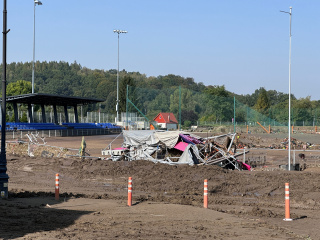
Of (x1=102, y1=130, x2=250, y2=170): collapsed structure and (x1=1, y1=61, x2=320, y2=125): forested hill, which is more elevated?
(x1=1, y1=61, x2=320, y2=125): forested hill

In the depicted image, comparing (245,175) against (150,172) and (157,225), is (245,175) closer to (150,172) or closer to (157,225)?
(150,172)

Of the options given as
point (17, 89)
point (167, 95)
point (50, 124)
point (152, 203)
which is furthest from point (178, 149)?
point (17, 89)

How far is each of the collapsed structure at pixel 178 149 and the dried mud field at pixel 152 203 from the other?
201 cm

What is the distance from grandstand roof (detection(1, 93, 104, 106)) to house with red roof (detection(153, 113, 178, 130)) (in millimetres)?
23150

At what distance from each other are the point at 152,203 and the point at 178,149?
49.3 ft

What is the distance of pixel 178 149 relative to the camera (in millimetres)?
32500

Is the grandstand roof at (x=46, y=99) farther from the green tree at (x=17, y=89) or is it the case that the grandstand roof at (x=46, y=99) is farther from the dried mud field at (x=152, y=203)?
the green tree at (x=17, y=89)

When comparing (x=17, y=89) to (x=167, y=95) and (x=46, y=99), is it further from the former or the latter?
(x=167, y=95)

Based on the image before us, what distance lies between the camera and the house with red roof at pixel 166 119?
167 ft

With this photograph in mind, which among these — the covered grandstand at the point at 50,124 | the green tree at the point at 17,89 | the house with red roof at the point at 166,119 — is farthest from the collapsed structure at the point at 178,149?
the green tree at the point at 17,89

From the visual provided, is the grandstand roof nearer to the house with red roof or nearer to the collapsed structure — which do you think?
the house with red roof

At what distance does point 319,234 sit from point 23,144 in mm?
35399

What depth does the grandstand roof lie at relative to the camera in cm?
7000

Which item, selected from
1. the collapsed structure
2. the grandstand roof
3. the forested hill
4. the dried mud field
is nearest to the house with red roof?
the forested hill
